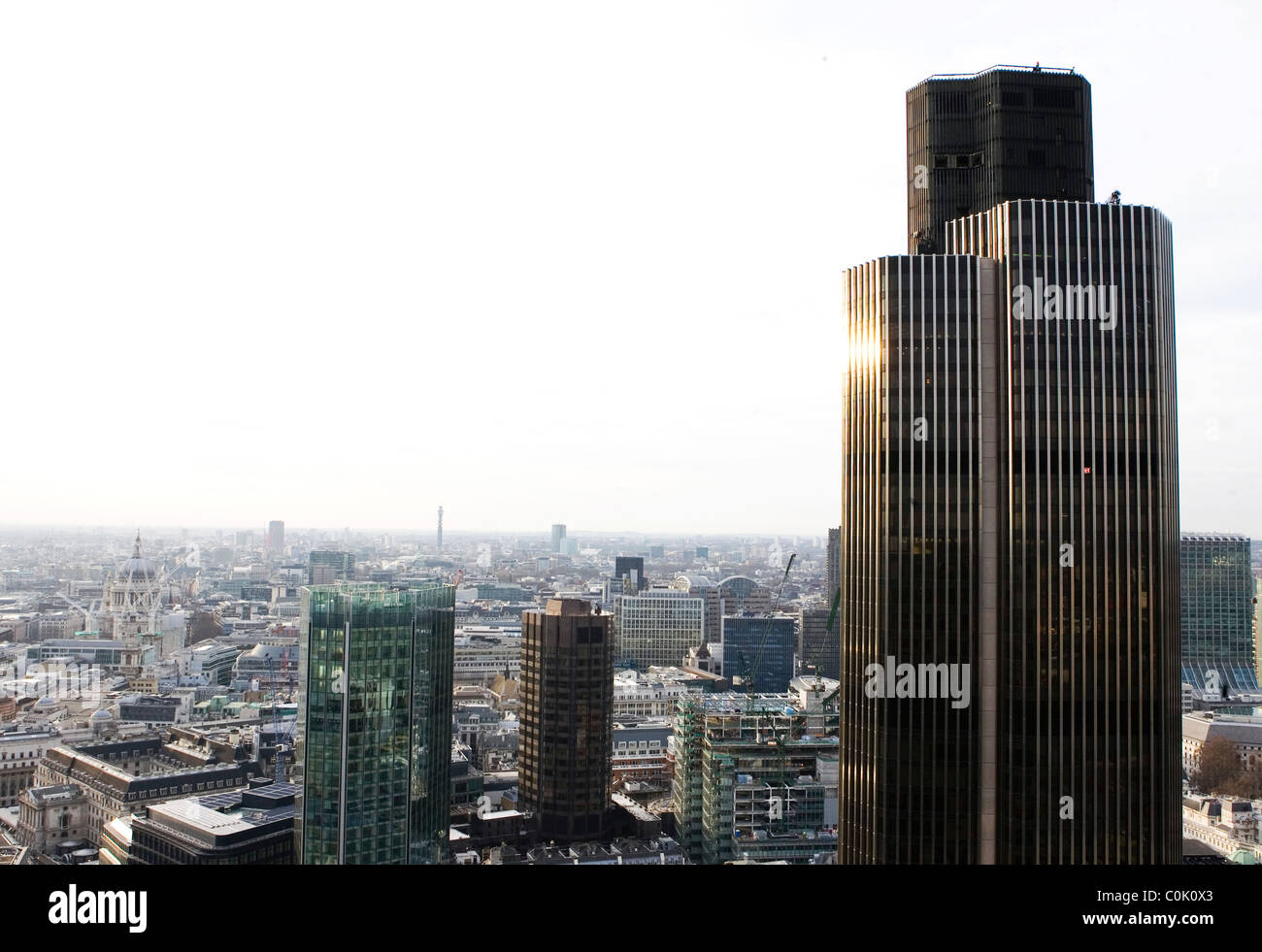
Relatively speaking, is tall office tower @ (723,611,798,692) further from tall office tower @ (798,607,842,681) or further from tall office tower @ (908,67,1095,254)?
tall office tower @ (908,67,1095,254)

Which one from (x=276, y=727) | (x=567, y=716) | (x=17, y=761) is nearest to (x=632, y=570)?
(x=567, y=716)

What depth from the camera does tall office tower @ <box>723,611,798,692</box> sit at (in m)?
41.6

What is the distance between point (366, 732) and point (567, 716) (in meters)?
10.2

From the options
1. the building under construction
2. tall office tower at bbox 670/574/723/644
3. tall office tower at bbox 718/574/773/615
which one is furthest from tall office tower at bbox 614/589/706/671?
the building under construction

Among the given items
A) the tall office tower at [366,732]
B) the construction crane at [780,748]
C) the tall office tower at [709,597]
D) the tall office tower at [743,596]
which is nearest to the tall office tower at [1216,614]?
the construction crane at [780,748]

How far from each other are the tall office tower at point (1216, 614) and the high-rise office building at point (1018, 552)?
1.74 meters

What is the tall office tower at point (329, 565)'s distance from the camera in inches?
848

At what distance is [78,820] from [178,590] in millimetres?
5453

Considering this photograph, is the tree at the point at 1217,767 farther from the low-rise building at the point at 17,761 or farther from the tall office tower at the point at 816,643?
the low-rise building at the point at 17,761

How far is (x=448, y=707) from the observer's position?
74.6 ft

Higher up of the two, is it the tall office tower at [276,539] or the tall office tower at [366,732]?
the tall office tower at [276,539]

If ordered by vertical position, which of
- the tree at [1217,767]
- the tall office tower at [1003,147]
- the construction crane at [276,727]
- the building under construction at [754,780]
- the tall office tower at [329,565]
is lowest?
the building under construction at [754,780]

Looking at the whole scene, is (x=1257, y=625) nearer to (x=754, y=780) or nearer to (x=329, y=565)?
(x=754, y=780)
